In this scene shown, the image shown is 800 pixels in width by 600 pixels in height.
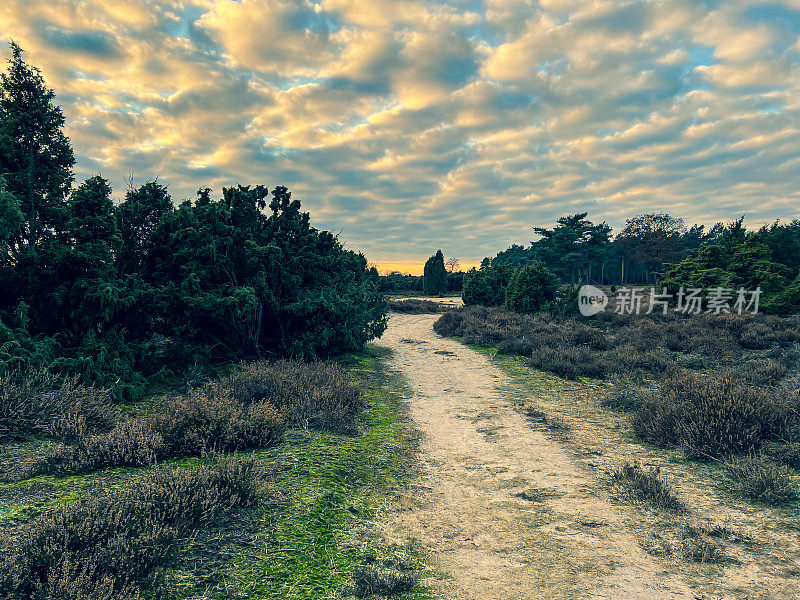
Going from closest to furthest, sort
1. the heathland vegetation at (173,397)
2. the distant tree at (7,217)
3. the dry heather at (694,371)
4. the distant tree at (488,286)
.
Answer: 1. the heathland vegetation at (173,397)
2. the dry heather at (694,371)
3. the distant tree at (7,217)
4. the distant tree at (488,286)

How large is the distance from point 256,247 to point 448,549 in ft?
35.3

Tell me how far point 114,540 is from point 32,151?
1010cm

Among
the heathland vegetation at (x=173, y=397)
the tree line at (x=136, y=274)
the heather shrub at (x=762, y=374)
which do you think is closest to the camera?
the heathland vegetation at (x=173, y=397)

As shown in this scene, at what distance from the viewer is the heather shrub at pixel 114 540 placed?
9.41 ft

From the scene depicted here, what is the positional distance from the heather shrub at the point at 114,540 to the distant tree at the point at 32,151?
7.62 metres

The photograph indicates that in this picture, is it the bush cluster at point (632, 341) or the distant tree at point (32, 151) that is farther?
the bush cluster at point (632, 341)

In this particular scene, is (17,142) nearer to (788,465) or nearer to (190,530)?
(190,530)

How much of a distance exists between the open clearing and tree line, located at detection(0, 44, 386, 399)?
272 inches

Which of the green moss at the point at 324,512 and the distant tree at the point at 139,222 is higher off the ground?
the distant tree at the point at 139,222

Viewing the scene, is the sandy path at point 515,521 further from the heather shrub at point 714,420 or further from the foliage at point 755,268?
the foliage at point 755,268

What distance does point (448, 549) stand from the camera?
4391 millimetres

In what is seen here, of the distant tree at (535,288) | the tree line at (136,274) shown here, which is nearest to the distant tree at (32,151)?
the tree line at (136,274)

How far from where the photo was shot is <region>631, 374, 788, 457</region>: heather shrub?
21.4ft

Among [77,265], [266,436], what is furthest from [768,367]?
[77,265]
